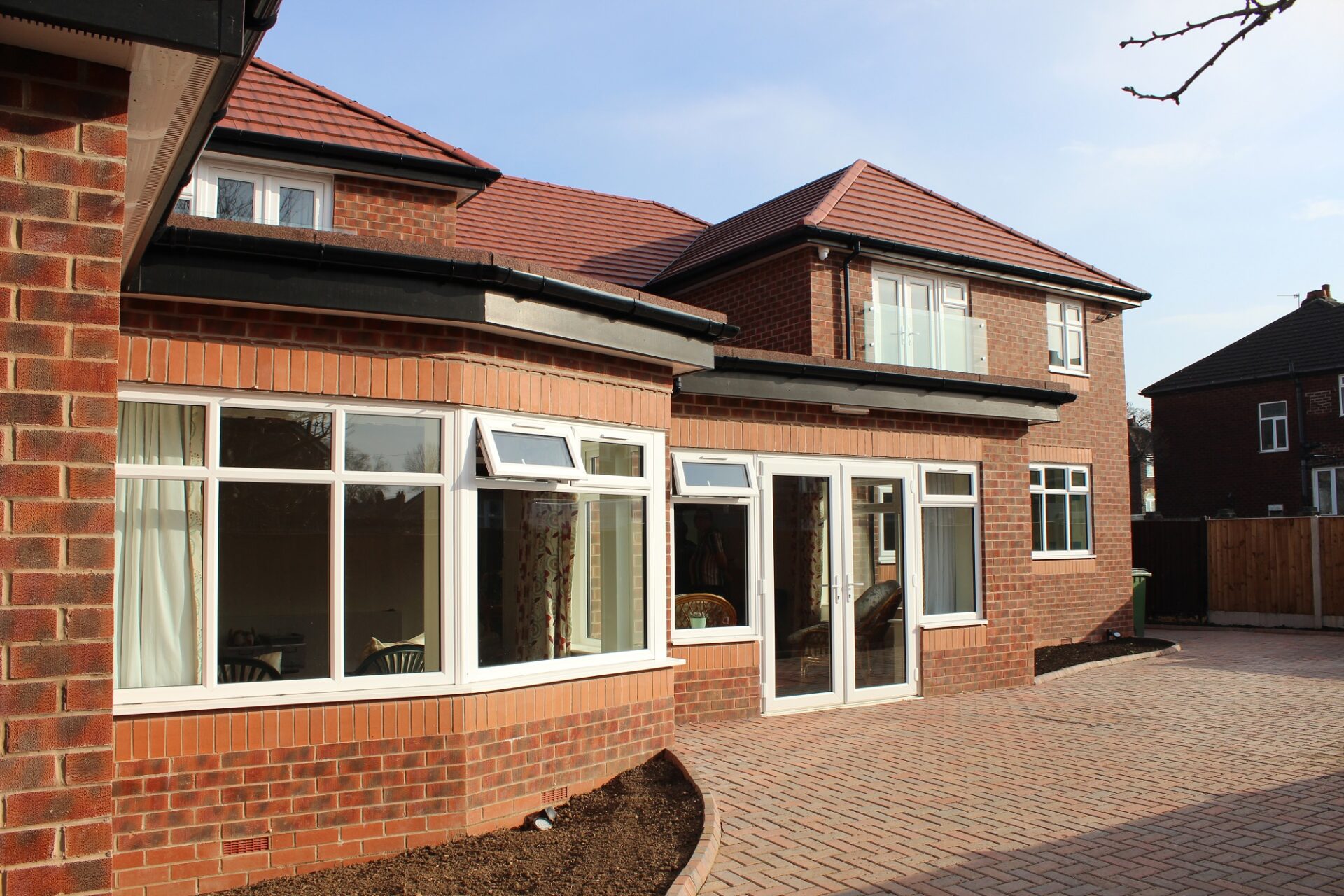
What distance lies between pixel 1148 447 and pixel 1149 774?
47.8 meters

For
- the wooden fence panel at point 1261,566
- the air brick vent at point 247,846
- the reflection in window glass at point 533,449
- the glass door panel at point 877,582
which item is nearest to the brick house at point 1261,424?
the wooden fence panel at point 1261,566

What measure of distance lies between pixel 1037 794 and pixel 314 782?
445 centimetres

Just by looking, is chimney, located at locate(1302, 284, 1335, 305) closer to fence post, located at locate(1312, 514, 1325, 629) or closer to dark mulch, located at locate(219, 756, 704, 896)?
fence post, located at locate(1312, 514, 1325, 629)

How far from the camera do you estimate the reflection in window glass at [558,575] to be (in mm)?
6371

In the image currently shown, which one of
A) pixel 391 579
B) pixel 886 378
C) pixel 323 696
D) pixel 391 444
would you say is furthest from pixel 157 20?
pixel 886 378

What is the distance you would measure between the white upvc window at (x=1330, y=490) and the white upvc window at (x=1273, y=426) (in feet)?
4.14

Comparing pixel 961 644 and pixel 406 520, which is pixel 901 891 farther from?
pixel 961 644

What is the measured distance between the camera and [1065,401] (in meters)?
12.1

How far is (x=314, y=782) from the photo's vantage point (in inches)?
220

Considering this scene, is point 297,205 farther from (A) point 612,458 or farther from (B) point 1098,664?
(B) point 1098,664

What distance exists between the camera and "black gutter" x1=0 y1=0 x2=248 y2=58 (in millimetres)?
2738

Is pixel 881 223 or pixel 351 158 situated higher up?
pixel 881 223

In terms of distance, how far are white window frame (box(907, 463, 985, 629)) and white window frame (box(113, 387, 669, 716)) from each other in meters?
4.81

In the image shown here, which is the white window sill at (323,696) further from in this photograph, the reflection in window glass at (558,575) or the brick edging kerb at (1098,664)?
the brick edging kerb at (1098,664)
